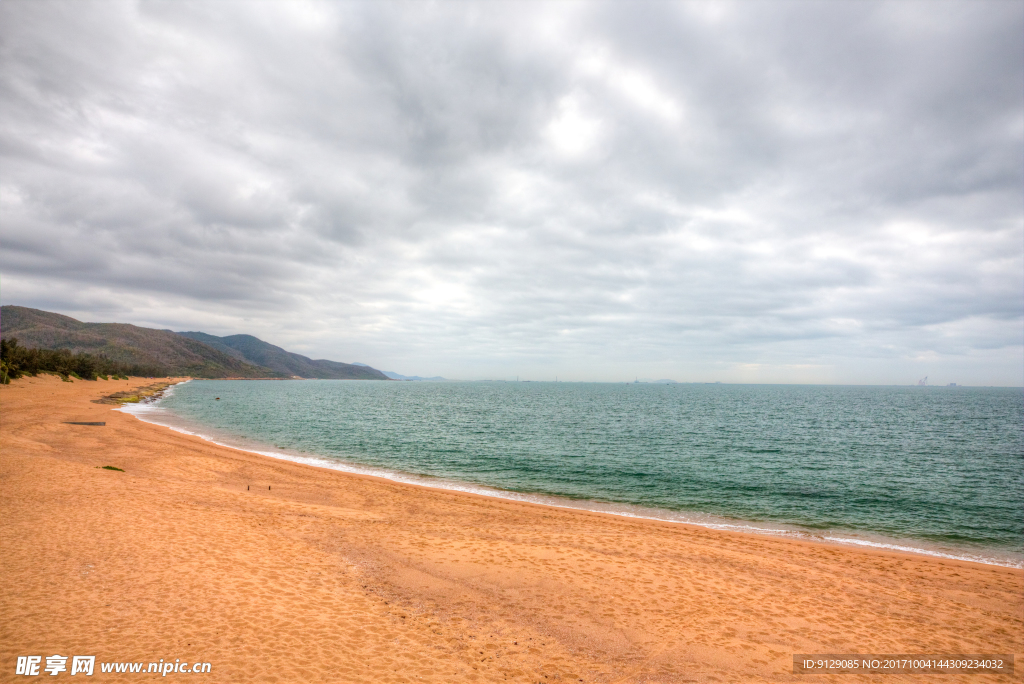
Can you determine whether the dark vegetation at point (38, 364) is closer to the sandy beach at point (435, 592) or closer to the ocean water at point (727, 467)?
the ocean water at point (727, 467)

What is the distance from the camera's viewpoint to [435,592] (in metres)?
13.8

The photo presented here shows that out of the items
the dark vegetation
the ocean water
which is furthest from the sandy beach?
the dark vegetation

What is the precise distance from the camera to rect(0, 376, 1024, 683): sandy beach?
9906mm

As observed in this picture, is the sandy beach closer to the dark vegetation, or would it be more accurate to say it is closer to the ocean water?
the ocean water

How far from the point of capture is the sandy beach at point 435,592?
991cm

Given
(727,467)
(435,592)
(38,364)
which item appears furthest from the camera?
(38,364)

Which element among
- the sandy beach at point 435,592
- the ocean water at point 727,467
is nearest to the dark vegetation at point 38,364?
the ocean water at point 727,467

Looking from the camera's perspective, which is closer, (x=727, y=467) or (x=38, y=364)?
(x=727, y=467)

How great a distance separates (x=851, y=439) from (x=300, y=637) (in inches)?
2841

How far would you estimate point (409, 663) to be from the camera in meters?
9.68

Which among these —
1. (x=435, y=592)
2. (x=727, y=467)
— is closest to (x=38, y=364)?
(x=435, y=592)

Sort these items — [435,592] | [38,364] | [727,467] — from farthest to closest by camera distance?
1. [38,364]
2. [727,467]
3. [435,592]

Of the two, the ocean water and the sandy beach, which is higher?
the sandy beach

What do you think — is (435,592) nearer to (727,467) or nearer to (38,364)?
(727,467)
